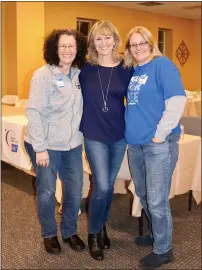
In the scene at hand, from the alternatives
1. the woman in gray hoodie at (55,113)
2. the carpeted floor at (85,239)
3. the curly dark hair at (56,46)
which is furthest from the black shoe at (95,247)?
the curly dark hair at (56,46)

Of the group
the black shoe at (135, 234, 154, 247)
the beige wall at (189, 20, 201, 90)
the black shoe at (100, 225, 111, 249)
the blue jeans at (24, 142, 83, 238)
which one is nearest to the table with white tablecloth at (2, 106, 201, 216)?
the black shoe at (135, 234, 154, 247)

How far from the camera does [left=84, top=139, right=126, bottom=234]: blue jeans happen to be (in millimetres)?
1915

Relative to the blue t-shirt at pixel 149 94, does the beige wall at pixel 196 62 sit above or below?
above

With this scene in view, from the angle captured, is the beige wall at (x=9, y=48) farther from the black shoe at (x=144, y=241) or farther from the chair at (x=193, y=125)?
the black shoe at (x=144, y=241)

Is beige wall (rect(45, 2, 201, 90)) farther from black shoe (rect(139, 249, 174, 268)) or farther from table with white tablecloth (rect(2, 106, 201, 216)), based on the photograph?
black shoe (rect(139, 249, 174, 268))

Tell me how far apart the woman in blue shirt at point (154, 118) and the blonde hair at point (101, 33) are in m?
0.06

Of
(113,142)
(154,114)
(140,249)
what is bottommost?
(140,249)

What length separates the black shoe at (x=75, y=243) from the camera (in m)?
2.22

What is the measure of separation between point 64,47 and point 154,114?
23.1 inches

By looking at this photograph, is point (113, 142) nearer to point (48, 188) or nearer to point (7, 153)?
point (48, 188)

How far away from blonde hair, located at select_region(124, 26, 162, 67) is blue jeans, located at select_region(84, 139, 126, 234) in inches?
17.0

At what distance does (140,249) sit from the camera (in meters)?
2.29

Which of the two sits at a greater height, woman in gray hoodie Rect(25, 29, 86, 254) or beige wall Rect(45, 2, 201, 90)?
beige wall Rect(45, 2, 201, 90)

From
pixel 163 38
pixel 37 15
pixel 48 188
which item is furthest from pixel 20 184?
pixel 163 38
